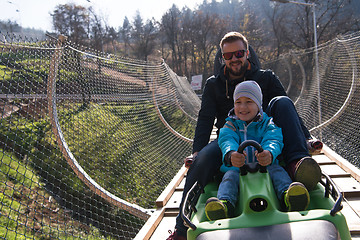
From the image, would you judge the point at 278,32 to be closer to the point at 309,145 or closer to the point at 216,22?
the point at 216,22

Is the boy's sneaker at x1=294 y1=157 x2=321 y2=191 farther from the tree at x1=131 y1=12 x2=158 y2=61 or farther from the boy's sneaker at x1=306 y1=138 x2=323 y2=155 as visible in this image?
the tree at x1=131 y1=12 x2=158 y2=61

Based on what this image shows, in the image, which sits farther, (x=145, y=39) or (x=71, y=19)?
(x=145, y=39)

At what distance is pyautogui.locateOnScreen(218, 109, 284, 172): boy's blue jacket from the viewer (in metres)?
1.51

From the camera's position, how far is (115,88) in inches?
130

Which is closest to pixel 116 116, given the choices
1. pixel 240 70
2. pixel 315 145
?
pixel 240 70

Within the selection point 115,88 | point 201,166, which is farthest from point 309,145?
point 115,88

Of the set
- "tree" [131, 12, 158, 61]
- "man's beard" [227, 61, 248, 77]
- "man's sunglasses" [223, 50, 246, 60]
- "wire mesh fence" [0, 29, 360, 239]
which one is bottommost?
"wire mesh fence" [0, 29, 360, 239]

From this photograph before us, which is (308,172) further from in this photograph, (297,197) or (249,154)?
(249,154)

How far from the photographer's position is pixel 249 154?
1.52 m

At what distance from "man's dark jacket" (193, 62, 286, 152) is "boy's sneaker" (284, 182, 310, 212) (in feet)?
2.98

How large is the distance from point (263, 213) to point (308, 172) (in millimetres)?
314

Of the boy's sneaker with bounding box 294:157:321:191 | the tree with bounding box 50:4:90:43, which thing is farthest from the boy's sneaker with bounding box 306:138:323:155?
the tree with bounding box 50:4:90:43

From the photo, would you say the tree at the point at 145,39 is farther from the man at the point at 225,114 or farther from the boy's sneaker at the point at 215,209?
the boy's sneaker at the point at 215,209

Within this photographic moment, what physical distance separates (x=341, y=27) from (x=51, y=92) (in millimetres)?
19554
